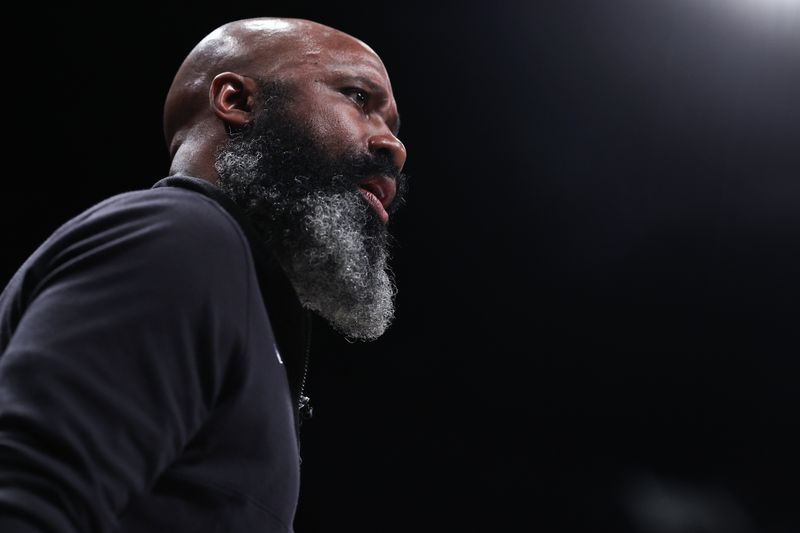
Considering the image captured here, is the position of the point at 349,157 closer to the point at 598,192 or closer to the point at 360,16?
the point at 360,16

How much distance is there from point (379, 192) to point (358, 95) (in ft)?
0.39

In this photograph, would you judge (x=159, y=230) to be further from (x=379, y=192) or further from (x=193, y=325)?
(x=379, y=192)

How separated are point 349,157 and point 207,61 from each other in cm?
21

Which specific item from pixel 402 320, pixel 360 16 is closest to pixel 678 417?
pixel 402 320

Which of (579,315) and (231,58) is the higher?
(231,58)

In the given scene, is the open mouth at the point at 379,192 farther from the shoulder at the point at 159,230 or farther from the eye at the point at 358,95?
the shoulder at the point at 159,230

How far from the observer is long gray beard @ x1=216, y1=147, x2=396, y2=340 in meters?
0.73

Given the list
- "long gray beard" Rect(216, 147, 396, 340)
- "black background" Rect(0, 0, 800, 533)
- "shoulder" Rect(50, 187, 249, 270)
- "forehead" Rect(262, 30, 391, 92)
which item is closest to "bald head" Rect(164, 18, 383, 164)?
"forehead" Rect(262, 30, 391, 92)

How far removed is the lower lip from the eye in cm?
11

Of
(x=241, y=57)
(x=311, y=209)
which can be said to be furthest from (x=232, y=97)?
(x=311, y=209)

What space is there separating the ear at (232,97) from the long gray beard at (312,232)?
0.05 m

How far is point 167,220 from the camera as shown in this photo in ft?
1.61

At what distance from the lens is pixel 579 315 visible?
2.46 metres

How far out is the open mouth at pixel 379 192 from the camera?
796 millimetres
